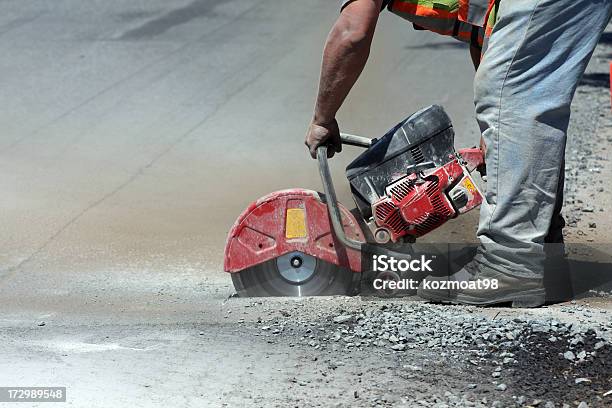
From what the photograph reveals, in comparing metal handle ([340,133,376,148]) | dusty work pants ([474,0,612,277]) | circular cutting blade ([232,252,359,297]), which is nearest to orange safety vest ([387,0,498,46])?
dusty work pants ([474,0,612,277])

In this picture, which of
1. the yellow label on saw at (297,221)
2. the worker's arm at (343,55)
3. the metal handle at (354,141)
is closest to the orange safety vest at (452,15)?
the worker's arm at (343,55)

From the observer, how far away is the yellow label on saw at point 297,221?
4.77 m

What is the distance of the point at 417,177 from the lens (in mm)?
4617

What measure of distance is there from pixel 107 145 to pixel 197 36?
331 centimetres

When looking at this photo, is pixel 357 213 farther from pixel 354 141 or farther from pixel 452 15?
pixel 452 15

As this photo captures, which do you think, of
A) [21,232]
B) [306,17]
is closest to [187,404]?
[21,232]

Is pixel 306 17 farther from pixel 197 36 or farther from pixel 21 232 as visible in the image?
pixel 21 232

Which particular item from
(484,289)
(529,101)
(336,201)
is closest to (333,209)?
(336,201)

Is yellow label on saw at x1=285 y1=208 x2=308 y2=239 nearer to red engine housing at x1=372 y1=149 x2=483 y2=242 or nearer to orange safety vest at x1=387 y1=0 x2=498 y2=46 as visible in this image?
red engine housing at x1=372 y1=149 x2=483 y2=242

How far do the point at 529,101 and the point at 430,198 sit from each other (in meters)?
0.58

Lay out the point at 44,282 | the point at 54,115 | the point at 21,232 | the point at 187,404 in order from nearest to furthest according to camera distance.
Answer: the point at 187,404 < the point at 44,282 < the point at 21,232 < the point at 54,115

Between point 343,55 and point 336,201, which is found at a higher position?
point 343,55

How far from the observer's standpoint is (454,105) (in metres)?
8.69

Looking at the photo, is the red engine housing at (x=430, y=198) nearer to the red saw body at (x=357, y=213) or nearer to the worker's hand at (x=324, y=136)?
the red saw body at (x=357, y=213)
